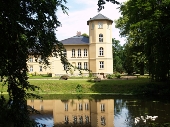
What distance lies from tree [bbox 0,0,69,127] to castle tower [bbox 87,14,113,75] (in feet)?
113

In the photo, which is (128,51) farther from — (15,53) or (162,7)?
(15,53)

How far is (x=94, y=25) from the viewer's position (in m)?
40.8

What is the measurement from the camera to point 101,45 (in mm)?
40969

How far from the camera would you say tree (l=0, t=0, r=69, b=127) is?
5.12 metres

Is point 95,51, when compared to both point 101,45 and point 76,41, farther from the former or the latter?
point 76,41

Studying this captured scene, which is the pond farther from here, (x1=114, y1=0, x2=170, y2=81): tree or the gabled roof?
the gabled roof

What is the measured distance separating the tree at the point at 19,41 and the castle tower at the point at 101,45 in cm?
3457

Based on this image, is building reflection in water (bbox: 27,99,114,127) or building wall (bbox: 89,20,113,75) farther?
building wall (bbox: 89,20,113,75)

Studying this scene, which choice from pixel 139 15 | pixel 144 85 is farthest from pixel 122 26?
pixel 144 85

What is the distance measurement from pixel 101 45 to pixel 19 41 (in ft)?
118

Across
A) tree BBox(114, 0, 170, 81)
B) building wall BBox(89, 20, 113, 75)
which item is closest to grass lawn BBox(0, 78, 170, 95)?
tree BBox(114, 0, 170, 81)

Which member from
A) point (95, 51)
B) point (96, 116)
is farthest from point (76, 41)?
point (96, 116)

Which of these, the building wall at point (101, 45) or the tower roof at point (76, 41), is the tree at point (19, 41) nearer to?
the building wall at point (101, 45)

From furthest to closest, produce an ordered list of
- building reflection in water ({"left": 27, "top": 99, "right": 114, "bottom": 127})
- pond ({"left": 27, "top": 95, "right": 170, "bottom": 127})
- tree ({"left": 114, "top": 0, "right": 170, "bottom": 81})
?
→ tree ({"left": 114, "top": 0, "right": 170, "bottom": 81}) → building reflection in water ({"left": 27, "top": 99, "right": 114, "bottom": 127}) → pond ({"left": 27, "top": 95, "right": 170, "bottom": 127})
